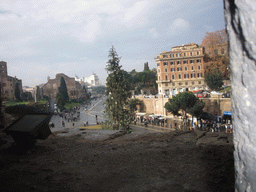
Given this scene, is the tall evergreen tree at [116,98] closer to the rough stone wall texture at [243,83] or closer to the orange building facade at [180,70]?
the rough stone wall texture at [243,83]

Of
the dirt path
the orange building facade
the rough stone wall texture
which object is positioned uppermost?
the orange building facade

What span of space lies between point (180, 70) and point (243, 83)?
40.7 meters

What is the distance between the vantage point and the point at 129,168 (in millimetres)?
2945

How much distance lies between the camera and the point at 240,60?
0.88 m

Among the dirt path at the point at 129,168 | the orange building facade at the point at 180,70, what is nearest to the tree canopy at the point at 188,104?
the orange building facade at the point at 180,70

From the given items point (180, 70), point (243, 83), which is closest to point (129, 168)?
point (243, 83)

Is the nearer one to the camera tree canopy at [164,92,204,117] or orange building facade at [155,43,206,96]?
tree canopy at [164,92,204,117]

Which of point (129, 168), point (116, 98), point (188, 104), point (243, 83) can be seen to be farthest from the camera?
point (188, 104)

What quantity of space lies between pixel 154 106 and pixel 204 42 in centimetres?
1618

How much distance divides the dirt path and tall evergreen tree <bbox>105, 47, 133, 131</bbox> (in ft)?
43.9

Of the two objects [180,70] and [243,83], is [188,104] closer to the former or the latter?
[180,70]

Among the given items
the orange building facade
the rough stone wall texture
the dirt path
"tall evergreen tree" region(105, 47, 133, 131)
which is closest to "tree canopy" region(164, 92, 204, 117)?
"tall evergreen tree" region(105, 47, 133, 131)

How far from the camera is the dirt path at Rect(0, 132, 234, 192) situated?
235cm

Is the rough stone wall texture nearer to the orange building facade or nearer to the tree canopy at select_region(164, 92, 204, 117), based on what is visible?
the tree canopy at select_region(164, 92, 204, 117)
